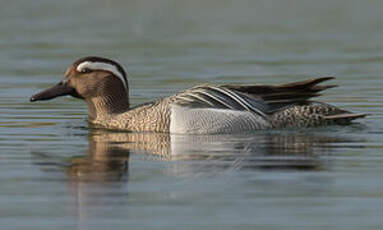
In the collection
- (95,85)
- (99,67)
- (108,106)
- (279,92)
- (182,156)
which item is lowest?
(182,156)

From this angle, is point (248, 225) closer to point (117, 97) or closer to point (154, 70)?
point (117, 97)

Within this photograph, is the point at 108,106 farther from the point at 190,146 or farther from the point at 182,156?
the point at 182,156

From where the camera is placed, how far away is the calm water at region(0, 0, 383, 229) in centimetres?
833

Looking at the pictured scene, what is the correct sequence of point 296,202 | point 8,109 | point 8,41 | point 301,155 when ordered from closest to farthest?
point 296,202 < point 301,155 < point 8,109 < point 8,41

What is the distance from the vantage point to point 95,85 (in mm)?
13727

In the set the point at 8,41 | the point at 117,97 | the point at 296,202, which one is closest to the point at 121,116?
the point at 117,97

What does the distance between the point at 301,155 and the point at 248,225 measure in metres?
3.19

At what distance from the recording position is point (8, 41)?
23.4 metres

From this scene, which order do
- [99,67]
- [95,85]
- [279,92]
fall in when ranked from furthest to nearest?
1. [95,85]
2. [99,67]
3. [279,92]

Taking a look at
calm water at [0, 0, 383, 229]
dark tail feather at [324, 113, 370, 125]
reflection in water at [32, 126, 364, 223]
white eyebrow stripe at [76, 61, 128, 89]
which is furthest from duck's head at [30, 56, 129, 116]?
dark tail feather at [324, 113, 370, 125]

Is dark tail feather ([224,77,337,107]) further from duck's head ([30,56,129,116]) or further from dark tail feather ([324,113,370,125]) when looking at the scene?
duck's head ([30,56,129,116])

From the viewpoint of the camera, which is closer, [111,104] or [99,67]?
[99,67]

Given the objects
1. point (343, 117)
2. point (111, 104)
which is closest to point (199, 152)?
point (343, 117)

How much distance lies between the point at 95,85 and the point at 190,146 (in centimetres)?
243
